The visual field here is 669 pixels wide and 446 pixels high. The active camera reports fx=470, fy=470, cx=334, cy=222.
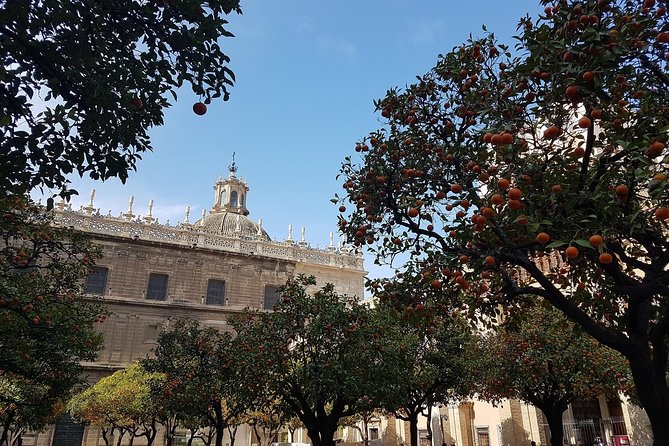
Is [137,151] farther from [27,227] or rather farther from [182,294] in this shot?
[182,294]

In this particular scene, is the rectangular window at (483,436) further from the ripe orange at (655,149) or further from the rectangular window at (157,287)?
the ripe orange at (655,149)

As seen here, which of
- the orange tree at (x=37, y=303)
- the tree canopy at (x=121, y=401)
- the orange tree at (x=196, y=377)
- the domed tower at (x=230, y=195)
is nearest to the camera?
the orange tree at (x=37, y=303)

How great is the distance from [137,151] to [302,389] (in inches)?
328

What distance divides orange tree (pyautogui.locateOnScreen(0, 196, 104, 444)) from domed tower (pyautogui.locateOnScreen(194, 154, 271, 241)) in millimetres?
24760

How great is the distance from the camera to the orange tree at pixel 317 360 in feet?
37.4

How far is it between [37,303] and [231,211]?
1371 inches

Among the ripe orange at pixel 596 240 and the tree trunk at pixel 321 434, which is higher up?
the ripe orange at pixel 596 240

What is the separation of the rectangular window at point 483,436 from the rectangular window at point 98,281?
24.2 metres

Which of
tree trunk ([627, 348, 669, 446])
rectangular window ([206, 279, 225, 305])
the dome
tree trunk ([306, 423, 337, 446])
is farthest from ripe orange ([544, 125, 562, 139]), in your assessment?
the dome

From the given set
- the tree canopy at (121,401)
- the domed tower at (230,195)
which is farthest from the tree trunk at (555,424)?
the domed tower at (230,195)

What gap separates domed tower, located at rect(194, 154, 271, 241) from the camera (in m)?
39.6

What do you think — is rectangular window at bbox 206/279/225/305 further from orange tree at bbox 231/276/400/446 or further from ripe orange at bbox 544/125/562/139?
ripe orange at bbox 544/125/562/139

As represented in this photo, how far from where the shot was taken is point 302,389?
11758 mm

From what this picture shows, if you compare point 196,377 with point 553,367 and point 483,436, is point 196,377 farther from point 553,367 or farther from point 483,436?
point 483,436
